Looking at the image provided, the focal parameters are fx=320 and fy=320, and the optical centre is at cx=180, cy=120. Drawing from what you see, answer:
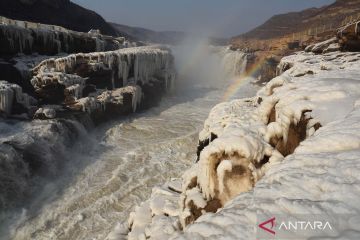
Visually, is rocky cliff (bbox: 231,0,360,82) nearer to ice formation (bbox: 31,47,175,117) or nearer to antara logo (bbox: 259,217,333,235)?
ice formation (bbox: 31,47,175,117)

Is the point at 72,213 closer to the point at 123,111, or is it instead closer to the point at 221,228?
the point at 221,228

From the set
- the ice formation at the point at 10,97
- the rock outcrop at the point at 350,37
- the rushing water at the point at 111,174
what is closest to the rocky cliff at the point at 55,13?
the rushing water at the point at 111,174

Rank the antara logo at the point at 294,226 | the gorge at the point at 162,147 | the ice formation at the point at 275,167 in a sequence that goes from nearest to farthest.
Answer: the antara logo at the point at 294,226
the ice formation at the point at 275,167
the gorge at the point at 162,147

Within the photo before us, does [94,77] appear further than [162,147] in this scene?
Yes

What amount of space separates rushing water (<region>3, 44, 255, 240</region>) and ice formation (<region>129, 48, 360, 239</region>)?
3747 millimetres

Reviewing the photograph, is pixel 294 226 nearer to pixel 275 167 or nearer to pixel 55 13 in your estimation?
pixel 275 167

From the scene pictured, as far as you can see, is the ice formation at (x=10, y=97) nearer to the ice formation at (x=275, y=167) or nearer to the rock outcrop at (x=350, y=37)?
the ice formation at (x=275, y=167)

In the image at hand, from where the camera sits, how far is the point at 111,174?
14453 millimetres

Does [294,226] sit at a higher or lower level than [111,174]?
higher

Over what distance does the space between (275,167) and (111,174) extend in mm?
11351

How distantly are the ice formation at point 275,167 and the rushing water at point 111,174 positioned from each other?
375 centimetres

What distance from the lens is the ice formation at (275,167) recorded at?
293 centimetres

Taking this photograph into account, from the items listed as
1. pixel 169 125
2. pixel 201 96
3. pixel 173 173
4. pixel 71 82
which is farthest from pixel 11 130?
pixel 201 96

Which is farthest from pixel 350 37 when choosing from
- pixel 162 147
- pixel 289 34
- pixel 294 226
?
pixel 289 34
